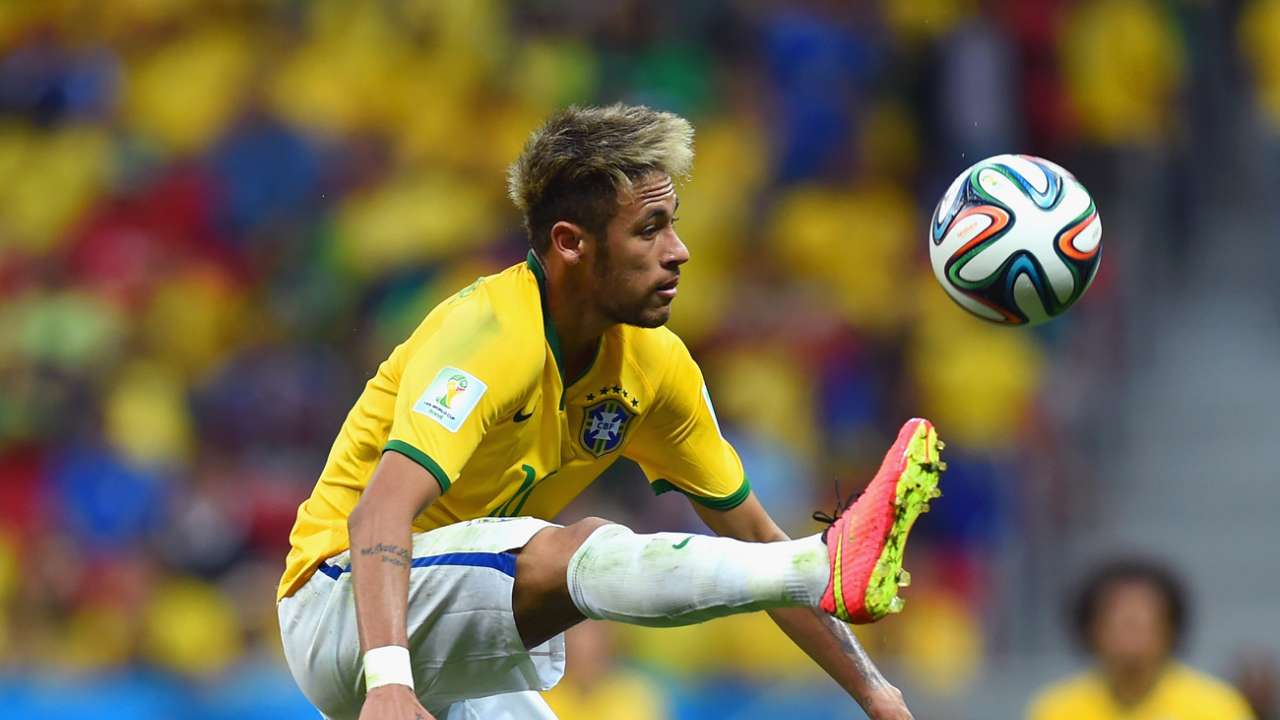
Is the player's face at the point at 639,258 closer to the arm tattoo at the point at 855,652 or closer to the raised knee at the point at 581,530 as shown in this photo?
the raised knee at the point at 581,530

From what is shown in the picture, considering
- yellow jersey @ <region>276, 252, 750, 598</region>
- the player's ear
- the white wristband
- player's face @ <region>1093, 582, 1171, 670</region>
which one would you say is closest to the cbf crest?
yellow jersey @ <region>276, 252, 750, 598</region>

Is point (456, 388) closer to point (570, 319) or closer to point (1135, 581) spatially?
point (570, 319)

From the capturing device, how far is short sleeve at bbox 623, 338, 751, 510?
16.8 feet

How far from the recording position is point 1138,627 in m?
6.38

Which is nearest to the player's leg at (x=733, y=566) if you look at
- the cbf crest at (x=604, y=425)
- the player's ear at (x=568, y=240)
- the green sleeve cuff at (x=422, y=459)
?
the green sleeve cuff at (x=422, y=459)

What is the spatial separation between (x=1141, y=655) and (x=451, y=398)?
3.05m

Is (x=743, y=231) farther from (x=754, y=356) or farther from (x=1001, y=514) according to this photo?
(x=1001, y=514)

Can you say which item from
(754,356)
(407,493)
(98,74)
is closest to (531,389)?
(407,493)

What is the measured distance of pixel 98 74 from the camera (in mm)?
13086

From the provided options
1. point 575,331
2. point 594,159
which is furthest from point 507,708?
point 594,159

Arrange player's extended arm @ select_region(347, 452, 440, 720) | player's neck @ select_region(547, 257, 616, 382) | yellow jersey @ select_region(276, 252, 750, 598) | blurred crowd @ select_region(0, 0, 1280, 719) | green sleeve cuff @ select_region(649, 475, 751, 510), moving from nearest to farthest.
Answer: player's extended arm @ select_region(347, 452, 440, 720), yellow jersey @ select_region(276, 252, 750, 598), player's neck @ select_region(547, 257, 616, 382), green sleeve cuff @ select_region(649, 475, 751, 510), blurred crowd @ select_region(0, 0, 1280, 719)

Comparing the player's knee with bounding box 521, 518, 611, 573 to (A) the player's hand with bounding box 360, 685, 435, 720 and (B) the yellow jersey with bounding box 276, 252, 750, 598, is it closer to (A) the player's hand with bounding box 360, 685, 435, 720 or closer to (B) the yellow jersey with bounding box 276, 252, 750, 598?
(B) the yellow jersey with bounding box 276, 252, 750, 598

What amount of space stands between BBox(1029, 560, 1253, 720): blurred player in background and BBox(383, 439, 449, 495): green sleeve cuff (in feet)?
9.73

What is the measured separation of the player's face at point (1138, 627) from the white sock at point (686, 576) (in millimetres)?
2548
